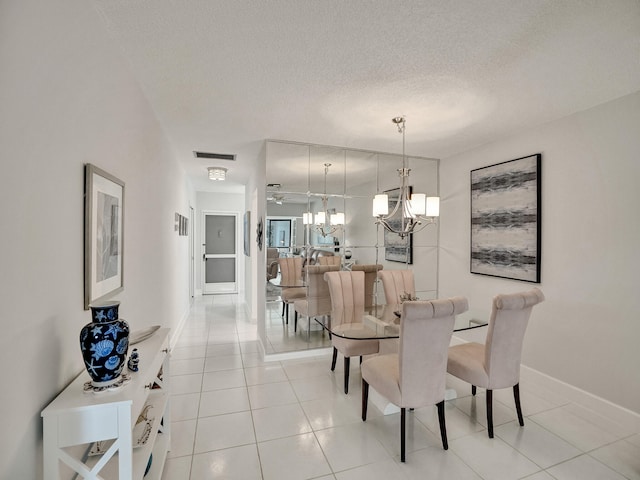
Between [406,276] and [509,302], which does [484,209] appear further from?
[509,302]

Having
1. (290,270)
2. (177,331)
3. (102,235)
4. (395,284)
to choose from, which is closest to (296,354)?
(290,270)

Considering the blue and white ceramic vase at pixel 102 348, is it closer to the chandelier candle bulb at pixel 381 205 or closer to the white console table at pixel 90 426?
the white console table at pixel 90 426

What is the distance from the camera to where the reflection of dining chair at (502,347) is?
2.06m

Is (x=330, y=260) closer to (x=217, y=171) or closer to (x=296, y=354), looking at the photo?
(x=296, y=354)

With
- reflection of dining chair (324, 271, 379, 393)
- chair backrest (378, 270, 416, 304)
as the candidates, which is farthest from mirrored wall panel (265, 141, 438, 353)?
reflection of dining chair (324, 271, 379, 393)

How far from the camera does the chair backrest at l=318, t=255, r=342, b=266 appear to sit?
374 centimetres

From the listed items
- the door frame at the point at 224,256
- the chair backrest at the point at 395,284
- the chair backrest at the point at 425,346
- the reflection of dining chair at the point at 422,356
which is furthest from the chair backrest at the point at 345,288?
the door frame at the point at 224,256

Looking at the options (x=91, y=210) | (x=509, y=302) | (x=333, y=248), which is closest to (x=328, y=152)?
(x=333, y=248)

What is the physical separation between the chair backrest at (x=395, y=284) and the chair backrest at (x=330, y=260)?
1.90ft

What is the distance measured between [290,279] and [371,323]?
1365 millimetres

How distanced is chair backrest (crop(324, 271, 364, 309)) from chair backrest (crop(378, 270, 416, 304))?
0.35 metres

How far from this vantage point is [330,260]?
380 centimetres

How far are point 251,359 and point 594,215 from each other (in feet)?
12.1

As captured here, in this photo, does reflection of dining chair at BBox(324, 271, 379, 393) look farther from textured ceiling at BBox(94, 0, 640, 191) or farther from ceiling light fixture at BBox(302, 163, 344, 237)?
textured ceiling at BBox(94, 0, 640, 191)
